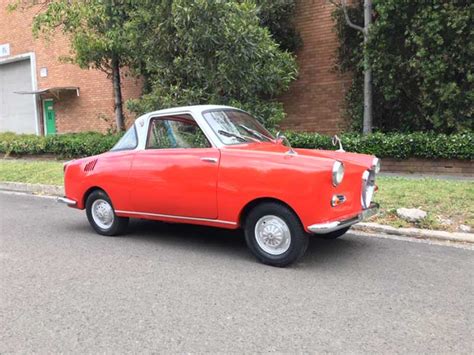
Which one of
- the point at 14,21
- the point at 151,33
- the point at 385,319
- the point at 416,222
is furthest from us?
→ the point at 14,21

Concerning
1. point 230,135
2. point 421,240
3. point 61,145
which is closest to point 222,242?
point 230,135

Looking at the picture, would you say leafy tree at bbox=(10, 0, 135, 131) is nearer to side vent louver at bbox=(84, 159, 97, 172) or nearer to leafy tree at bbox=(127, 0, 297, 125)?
leafy tree at bbox=(127, 0, 297, 125)

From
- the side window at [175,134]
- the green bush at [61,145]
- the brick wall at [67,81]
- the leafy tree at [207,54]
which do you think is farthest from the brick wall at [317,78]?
the side window at [175,134]

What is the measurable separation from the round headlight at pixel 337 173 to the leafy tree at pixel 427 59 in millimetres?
6704

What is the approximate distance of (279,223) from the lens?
497 cm

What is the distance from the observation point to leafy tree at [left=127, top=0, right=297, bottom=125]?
31.7 feet

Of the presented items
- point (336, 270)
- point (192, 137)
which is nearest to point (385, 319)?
point (336, 270)

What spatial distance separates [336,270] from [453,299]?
3.81ft

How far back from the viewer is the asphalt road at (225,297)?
3436 millimetres

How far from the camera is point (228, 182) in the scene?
17.0ft

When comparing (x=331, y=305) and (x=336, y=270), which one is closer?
(x=331, y=305)

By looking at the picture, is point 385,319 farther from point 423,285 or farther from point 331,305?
point 423,285

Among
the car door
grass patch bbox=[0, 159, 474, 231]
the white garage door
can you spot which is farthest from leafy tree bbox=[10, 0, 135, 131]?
the white garage door

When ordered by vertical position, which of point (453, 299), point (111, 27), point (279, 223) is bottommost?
point (453, 299)
